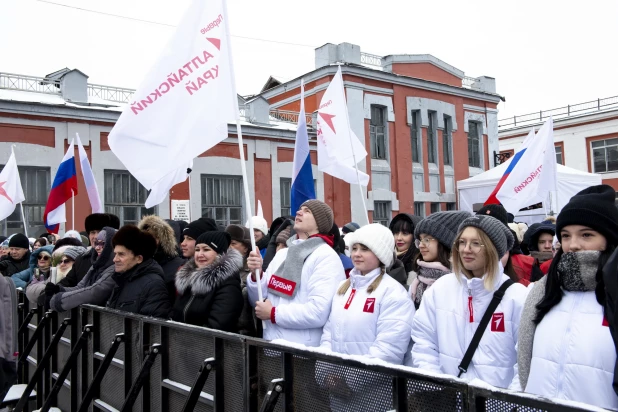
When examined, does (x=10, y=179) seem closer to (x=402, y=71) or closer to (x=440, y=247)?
(x=440, y=247)

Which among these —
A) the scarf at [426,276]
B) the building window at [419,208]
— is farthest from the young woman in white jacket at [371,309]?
the building window at [419,208]

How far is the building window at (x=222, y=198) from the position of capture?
57.3 feet

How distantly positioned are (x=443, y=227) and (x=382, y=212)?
17679 millimetres

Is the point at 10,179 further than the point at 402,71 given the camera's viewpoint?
No

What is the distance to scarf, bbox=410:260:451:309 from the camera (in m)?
3.50

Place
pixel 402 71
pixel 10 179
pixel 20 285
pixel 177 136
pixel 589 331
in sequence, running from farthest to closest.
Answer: pixel 402 71 → pixel 10 179 → pixel 20 285 → pixel 177 136 → pixel 589 331

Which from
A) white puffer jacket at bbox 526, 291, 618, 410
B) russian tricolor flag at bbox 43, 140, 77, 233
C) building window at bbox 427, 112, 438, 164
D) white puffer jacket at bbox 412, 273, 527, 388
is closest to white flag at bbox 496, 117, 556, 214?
white puffer jacket at bbox 412, 273, 527, 388

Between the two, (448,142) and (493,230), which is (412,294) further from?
(448,142)

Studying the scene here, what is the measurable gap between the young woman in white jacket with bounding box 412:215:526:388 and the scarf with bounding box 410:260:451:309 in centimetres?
38

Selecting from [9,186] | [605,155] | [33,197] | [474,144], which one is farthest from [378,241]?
[605,155]

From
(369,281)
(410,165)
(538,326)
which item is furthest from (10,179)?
(410,165)

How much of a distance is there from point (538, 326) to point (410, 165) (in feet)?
64.8

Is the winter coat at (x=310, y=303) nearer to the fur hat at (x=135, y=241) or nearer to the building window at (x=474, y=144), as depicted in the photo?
the fur hat at (x=135, y=241)

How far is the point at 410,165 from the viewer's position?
21.9m
